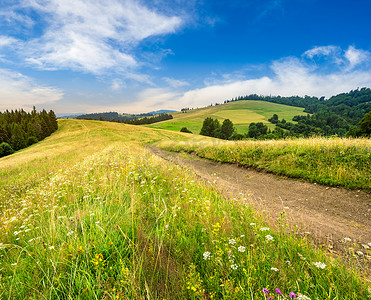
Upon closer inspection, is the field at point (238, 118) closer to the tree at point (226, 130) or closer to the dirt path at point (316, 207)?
the tree at point (226, 130)

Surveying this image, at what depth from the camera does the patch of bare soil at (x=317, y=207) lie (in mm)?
3904

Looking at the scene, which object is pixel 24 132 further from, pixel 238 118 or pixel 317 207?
pixel 238 118

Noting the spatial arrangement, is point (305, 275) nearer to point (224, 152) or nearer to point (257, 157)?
point (257, 157)

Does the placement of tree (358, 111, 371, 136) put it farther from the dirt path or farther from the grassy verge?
the dirt path

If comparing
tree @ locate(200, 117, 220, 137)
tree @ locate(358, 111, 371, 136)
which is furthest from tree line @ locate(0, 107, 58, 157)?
tree @ locate(358, 111, 371, 136)

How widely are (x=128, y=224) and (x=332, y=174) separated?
8628mm

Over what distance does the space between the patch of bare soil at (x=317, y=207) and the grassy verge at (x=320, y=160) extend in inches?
19.4

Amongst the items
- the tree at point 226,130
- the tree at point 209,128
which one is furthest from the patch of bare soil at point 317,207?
the tree at point 209,128

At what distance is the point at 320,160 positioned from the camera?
8539 millimetres

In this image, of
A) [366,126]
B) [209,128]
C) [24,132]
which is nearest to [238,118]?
[209,128]

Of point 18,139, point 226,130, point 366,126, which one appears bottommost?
point 226,130

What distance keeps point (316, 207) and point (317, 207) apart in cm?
3

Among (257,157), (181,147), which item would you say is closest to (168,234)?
(257,157)

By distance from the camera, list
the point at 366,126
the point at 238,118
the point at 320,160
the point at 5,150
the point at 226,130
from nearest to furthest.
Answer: the point at 320,160 → the point at 366,126 → the point at 5,150 → the point at 226,130 → the point at 238,118
